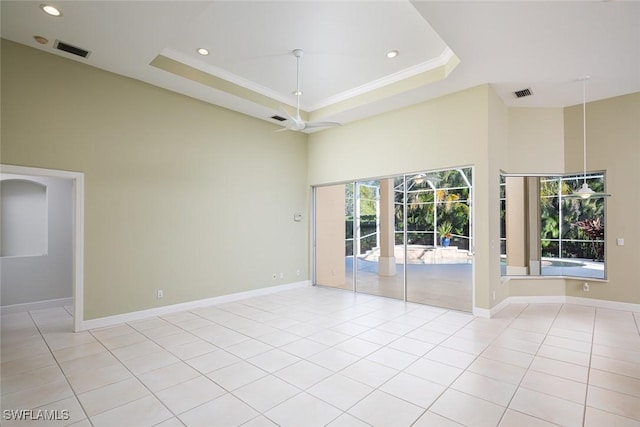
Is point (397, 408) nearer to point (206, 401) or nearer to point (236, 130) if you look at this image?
point (206, 401)

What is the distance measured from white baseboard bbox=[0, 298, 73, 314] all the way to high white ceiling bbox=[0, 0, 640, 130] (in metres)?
4.11

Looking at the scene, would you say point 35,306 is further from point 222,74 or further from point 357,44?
point 357,44

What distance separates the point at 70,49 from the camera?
409 cm

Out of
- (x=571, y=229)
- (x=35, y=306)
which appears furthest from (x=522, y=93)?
(x=35, y=306)

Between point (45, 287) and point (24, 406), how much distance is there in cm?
380

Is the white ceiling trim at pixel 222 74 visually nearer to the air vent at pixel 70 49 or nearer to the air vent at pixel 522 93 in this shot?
the air vent at pixel 70 49

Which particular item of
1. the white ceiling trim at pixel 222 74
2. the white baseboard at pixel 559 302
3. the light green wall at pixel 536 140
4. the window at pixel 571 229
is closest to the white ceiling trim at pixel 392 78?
the white ceiling trim at pixel 222 74

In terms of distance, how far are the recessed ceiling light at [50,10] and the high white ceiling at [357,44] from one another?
7cm

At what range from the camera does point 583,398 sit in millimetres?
2750

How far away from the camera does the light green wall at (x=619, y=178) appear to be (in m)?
5.38

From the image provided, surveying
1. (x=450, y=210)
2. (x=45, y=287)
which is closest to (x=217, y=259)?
(x=45, y=287)

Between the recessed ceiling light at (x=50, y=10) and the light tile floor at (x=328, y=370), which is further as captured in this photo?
the recessed ceiling light at (x=50, y=10)

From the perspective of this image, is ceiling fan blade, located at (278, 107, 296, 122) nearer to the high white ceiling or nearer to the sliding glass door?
the high white ceiling

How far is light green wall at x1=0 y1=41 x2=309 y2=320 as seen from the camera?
13.7ft
